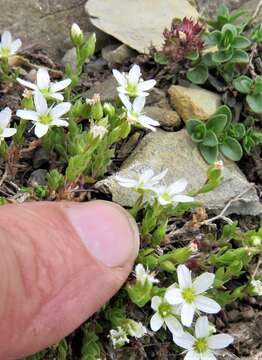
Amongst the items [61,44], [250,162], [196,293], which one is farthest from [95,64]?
[196,293]

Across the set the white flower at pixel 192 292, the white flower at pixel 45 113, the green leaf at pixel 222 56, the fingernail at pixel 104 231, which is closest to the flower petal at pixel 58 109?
the white flower at pixel 45 113

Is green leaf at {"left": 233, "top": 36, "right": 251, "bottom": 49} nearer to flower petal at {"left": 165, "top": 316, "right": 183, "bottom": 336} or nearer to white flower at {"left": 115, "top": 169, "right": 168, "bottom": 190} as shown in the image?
white flower at {"left": 115, "top": 169, "right": 168, "bottom": 190}

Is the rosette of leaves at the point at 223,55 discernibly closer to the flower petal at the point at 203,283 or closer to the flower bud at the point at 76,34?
the flower bud at the point at 76,34

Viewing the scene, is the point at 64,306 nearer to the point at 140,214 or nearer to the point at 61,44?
the point at 140,214

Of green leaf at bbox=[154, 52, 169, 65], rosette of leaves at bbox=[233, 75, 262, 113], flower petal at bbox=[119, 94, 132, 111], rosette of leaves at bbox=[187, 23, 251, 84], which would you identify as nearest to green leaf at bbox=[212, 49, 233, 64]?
rosette of leaves at bbox=[187, 23, 251, 84]

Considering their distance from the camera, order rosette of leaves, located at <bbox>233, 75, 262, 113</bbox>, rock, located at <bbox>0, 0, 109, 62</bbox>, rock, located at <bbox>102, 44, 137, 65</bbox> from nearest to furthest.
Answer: rosette of leaves, located at <bbox>233, 75, 262, 113</bbox> → rock, located at <bbox>102, 44, 137, 65</bbox> → rock, located at <bbox>0, 0, 109, 62</bbox>
